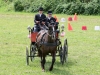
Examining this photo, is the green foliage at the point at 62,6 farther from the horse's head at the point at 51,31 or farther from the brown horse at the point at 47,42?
the horse's head at the point at 51,31

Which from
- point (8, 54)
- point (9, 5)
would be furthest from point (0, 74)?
point (9, 5)

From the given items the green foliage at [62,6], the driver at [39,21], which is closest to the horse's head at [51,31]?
the driver at [39,21]

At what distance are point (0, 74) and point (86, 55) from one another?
4646 millimetres

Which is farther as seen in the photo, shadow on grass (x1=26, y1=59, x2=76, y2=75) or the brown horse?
shadow on grass (x1=26, y1=59, x2=76, y2=75)

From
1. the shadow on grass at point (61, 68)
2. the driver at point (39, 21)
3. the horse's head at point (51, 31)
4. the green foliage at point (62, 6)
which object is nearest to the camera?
the horse's head at point (51, 31)

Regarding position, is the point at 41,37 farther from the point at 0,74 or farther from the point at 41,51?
the point at 0,74

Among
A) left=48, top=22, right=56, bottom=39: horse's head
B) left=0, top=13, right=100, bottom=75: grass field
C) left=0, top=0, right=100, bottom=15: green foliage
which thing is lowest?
→ left=0, top=0, right=100, bottom=15: green foliage

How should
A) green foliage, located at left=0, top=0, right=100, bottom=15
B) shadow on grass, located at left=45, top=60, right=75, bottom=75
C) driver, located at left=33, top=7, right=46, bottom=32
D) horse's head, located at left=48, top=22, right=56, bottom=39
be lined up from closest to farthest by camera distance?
horse's head, located at left=48, top=22, right=56, bottom=39, shadow on grass, located at left=45, top=60, right=75, bottom=75, driver, located at left=33, top=7, right=46, bottom=32, green foliage, located at left=0, top=0, right=100, bottom=15

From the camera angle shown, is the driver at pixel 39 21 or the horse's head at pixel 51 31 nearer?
the horse's head at pixel 51 31

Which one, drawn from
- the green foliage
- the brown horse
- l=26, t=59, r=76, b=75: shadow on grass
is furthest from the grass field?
the green foliage

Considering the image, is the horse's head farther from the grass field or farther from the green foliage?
the green foliage

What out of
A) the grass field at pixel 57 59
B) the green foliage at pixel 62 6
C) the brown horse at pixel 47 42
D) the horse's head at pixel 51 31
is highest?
the horse's head at pixel 51 31

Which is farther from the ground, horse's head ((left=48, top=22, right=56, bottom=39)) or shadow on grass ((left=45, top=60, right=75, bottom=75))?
horse's head ((left=48, top=22, right=56, bottom=39))

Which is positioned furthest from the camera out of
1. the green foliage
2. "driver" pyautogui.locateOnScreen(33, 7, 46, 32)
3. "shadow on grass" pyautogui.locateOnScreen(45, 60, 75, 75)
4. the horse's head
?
the green foliage
